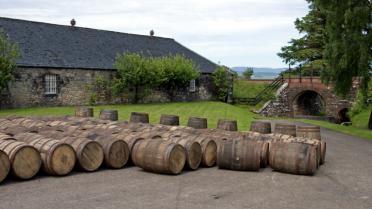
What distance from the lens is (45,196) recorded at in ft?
29.8

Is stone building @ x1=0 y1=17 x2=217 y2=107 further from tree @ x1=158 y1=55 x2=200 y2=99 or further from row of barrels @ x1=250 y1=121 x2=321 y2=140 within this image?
row of barrels @ x1=250 y1=121 x2=321 y2=140

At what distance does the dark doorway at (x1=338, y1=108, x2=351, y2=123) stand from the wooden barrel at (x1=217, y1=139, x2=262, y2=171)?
2877cm

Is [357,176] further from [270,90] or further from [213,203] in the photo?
[270,90]

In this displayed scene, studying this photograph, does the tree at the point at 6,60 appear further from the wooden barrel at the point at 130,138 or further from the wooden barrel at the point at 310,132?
the wooden barrel at the point at 310,132

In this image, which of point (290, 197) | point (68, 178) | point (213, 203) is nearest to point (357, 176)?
point (290, 197)

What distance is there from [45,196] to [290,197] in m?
4.80

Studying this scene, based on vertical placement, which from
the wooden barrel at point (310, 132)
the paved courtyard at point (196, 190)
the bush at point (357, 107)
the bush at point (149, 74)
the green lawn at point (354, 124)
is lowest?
the paved courtyard at point (196, 190)

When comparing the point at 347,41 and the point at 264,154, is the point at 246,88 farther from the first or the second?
the point at 264,154

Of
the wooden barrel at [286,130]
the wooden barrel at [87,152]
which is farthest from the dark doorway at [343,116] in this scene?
the wooden barrel at [87,152]

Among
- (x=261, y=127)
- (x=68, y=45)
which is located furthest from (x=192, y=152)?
(x=68, y=45)

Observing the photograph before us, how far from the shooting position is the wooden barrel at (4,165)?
393 inches

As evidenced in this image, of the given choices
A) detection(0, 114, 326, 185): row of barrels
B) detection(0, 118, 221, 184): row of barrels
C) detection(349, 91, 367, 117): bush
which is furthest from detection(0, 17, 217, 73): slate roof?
detection(0, 118, 221, 184): row of barrels

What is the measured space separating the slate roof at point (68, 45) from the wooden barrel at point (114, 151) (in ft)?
68.0

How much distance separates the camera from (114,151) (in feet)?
39.1
